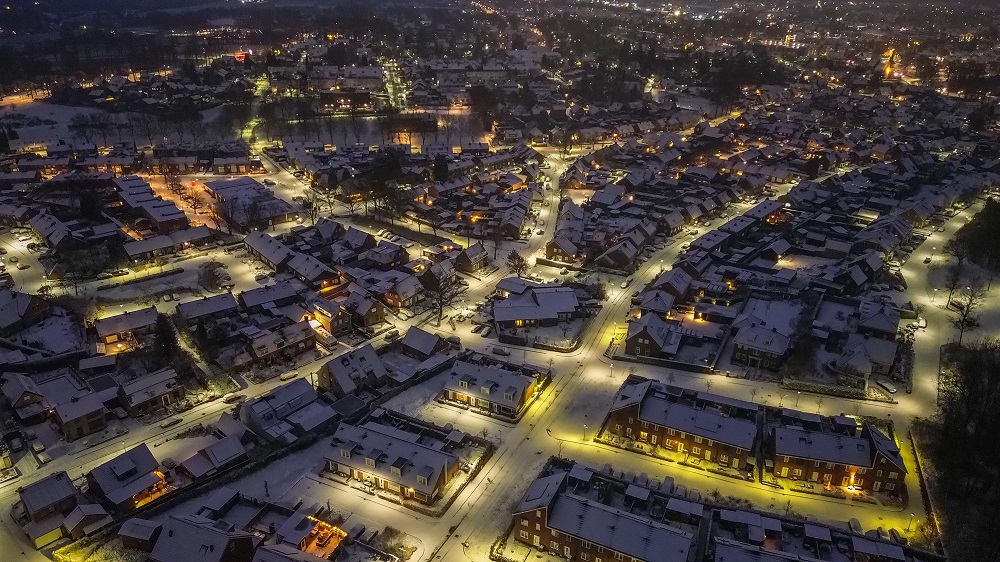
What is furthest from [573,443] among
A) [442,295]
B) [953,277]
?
[953,277]

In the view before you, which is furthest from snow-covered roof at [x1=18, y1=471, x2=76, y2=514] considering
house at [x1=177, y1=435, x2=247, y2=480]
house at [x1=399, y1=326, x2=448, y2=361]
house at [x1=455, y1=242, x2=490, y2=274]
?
house at [x1=455, y1=242, x2=490, y2=274]

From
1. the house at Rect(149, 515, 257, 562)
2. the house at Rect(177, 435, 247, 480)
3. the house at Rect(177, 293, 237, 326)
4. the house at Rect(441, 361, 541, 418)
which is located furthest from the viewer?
the house at Rect(177, 293, 237, 326)

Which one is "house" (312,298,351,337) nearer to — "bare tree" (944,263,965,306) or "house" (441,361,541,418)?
"house" (441,361,541,418)

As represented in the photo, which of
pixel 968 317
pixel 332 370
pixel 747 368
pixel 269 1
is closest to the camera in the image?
pixel 332 370

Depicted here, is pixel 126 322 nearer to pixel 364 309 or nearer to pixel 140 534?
pixel 364 309

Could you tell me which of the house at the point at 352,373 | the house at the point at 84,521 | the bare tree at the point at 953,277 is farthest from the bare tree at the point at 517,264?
the bare tree at the point at 953,277

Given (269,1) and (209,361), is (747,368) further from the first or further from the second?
(269,1)

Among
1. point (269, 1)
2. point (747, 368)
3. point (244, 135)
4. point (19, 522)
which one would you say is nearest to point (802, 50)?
point (244, 135)
